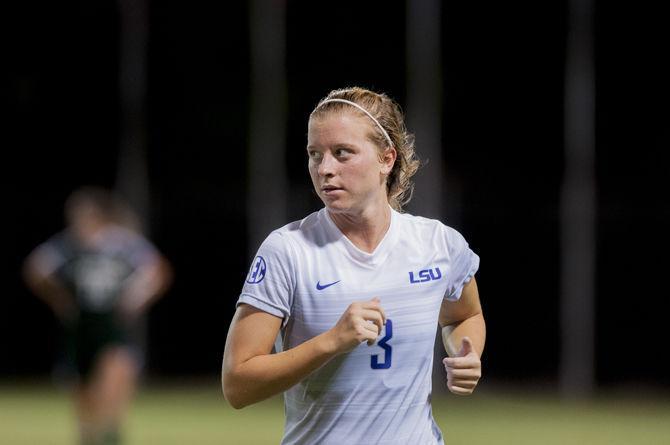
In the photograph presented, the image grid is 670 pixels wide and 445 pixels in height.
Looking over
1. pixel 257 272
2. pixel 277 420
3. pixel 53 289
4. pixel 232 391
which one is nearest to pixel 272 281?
pixel 257 272

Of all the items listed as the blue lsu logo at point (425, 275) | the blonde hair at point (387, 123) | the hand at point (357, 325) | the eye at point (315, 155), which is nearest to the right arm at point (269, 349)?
the hand at point (357, 325)

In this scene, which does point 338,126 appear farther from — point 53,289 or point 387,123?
point 53,289

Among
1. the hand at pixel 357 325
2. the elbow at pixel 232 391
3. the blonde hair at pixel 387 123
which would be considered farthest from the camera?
the blonde hair at pixel 387 123

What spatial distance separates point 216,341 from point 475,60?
5214 millimetres

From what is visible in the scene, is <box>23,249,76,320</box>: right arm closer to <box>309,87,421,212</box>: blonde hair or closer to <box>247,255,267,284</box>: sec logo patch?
<box>309,87,421,212</box>: blonde hair

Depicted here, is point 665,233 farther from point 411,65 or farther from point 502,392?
point 411,65

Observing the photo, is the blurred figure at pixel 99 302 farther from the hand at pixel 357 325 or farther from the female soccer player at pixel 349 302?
the hand at pixel 357 325

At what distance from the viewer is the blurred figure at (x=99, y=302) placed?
949 centimetres

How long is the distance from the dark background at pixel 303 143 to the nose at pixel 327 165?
12.3 meters

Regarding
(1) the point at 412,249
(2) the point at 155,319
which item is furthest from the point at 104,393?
(2) the point at 155,319

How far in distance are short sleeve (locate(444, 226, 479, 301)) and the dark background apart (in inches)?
472

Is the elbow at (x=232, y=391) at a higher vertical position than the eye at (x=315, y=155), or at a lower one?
lower

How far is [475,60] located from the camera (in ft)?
52.0

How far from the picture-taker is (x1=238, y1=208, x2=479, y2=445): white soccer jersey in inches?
138
